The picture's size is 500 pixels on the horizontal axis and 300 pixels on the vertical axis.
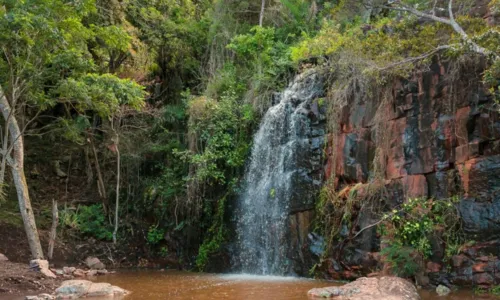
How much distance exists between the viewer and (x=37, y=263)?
1146cm

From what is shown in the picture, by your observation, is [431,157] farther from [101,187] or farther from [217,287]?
[101,187]

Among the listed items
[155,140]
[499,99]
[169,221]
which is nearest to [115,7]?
[155,140]

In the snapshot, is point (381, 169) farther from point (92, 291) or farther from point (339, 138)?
point (92, 291)

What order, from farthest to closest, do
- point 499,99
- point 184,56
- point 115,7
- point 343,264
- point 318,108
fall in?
point 184,56 < point 115,7 < point 318,108 < point 343,264 < point 499,99

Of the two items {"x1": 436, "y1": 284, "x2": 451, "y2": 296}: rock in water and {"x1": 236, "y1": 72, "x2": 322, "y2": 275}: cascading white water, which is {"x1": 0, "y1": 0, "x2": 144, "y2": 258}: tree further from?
{"x1": 436, "y1": 284, "x2": 451, "y2": 296}: rock in water

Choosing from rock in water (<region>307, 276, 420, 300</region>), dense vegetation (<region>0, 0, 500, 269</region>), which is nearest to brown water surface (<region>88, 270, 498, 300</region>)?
rock in water (<region>307, 276, 420, 300</region>)

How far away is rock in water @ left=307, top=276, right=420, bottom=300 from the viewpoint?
787cm

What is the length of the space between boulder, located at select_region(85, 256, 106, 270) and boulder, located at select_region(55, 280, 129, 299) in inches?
204

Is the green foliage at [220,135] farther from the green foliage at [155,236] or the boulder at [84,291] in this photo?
the boulder at [84,291]

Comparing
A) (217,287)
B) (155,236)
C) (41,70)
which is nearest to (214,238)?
(155,236)

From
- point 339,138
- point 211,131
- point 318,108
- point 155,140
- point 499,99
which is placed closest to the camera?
point 499,99

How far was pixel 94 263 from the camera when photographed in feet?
48.6

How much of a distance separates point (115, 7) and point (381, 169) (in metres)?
A: 11.5

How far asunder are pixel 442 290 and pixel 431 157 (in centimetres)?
281
